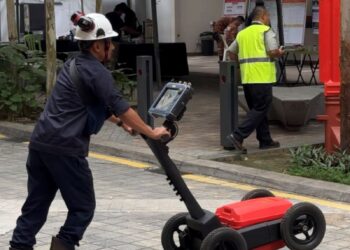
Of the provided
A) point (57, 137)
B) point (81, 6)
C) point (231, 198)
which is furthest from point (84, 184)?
point (81, 6)

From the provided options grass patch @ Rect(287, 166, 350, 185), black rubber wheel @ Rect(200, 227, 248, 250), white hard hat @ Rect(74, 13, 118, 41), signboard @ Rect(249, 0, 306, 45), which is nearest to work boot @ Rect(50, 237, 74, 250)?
black rubber wheel @ Rect(200, 227, 248, 250)

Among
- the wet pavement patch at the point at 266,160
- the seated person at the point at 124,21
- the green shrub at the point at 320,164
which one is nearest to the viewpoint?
the green shrub at the point at 320,164

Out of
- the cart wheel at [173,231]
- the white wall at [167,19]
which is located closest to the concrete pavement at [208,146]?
the cart wheel at [173,231]

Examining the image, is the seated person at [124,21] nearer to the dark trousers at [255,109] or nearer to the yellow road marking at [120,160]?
the yellow road marking at [120,160]

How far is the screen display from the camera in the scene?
472 cm

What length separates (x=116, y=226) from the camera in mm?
6211

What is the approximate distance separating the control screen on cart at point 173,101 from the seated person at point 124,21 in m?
15.2

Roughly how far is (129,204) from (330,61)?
3.27m

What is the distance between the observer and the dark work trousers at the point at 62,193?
4676 millimetres

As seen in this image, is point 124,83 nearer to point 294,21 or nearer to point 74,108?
point 294,21

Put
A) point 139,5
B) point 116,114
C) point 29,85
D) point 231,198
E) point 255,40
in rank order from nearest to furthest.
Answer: point 116,114
point 231,198
point 255,40
point 29,85
point 139,5

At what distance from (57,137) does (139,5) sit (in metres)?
23.6

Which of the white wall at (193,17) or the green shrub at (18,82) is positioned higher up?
the white wall at (193,17)

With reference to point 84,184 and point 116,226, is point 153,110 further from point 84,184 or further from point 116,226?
point 116,226
